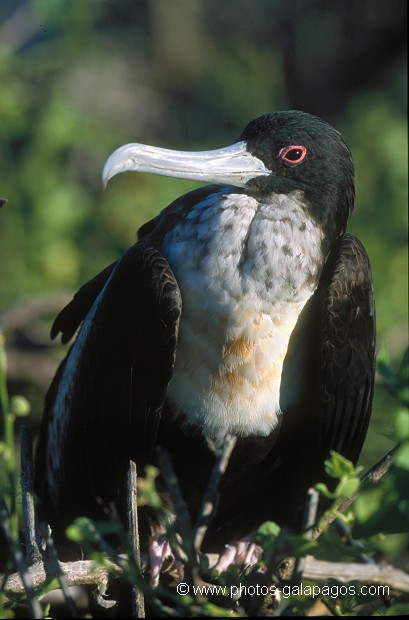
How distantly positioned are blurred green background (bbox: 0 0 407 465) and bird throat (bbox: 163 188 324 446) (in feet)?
2.00

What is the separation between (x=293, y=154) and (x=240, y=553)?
90cm

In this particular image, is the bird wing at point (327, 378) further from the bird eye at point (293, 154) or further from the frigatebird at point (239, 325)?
the bird eye at point (293, 154)

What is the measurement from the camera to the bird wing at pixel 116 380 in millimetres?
2148

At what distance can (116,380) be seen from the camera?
2244 mm

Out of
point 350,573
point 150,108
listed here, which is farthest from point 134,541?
point 150,108

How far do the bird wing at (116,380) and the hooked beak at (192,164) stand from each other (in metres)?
Answer: 0.20

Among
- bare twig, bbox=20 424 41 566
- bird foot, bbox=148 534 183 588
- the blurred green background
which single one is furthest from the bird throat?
the blurred green background

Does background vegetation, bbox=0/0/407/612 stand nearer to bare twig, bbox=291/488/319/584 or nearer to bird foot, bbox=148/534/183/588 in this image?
bird foot, bbox=148/534/183/588

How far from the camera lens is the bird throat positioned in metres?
2.13

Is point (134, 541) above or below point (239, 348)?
below

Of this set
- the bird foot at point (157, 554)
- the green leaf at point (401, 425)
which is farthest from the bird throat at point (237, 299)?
the green leaf at point (401, 425)

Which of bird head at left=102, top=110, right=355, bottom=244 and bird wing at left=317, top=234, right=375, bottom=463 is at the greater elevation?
bird head at left=102, top=110, right=355, bottom=244

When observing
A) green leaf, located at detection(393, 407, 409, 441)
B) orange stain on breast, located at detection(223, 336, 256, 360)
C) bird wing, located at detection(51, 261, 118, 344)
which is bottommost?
bird wing, located at detection(51, 261, 118, 344)

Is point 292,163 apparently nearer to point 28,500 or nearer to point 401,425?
point 28,500
